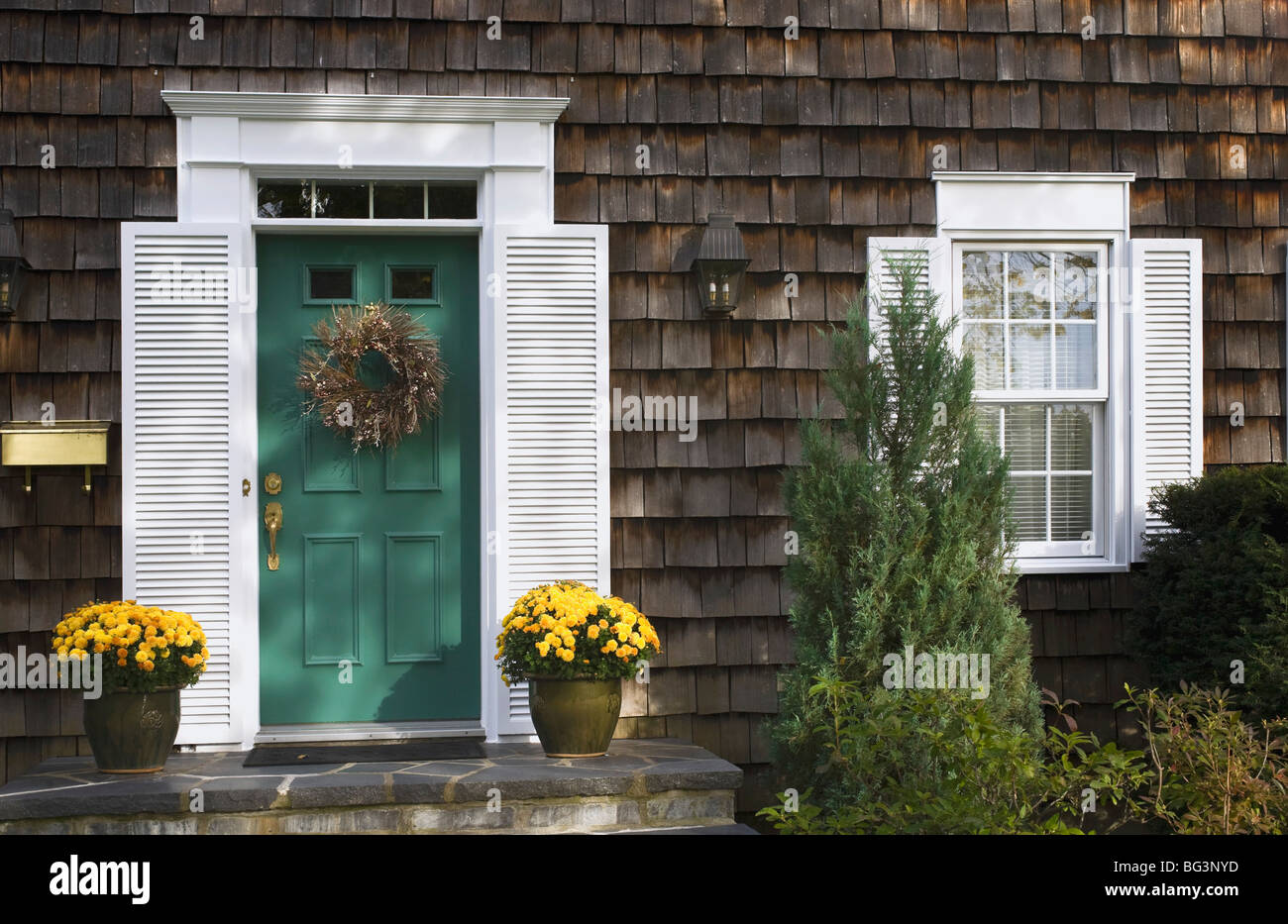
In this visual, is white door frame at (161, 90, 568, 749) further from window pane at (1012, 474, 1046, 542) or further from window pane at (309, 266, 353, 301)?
window pane at (1012, 474, 1046, 542)

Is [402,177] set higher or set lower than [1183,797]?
higher

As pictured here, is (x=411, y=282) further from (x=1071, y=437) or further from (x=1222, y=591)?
(x=1222, y=591)

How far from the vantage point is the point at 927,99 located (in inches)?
195

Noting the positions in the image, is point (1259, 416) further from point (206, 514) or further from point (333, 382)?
point (206, 514)

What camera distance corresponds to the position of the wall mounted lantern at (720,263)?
15.4ft

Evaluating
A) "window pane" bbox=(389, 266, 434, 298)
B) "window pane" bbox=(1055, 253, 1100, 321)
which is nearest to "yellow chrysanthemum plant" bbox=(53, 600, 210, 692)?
"window pane" bbox=(389, 266, 434, 298)

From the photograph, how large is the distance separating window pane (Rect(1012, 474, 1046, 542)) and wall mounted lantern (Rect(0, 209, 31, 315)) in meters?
3.90

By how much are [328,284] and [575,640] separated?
176cm

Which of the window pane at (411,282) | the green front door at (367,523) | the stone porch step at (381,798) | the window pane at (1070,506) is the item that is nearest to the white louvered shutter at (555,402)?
the green front door at (367,523)

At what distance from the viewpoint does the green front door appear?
4727mm

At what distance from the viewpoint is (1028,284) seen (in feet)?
16.5

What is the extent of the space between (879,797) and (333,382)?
246 centimetres

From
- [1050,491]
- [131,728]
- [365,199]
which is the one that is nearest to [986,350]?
[1050,491]
